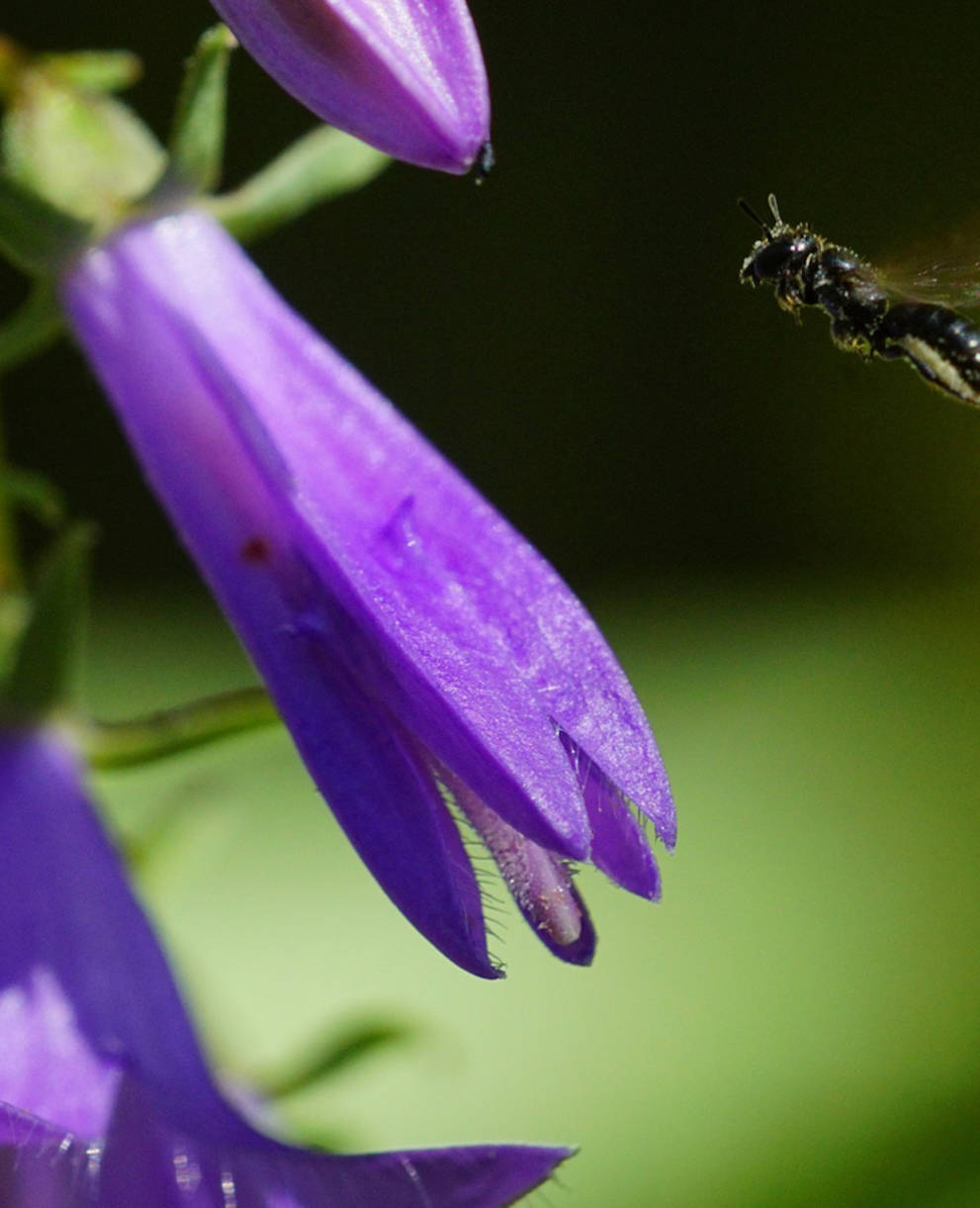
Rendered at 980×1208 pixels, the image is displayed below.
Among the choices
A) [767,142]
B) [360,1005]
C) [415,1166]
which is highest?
[767,142]

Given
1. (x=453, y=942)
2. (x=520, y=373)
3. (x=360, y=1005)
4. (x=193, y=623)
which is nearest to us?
(x=453, y=942)

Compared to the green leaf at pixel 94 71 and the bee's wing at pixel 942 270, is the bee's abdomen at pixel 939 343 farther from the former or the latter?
the green leaf at pixel 94 71

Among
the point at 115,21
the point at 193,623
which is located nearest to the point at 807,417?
the point at 193,623

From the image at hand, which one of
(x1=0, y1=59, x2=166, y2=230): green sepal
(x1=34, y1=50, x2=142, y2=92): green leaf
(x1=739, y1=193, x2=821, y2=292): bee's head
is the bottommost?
(x1=739, y1=193, x2=821, y2=292): bee's head

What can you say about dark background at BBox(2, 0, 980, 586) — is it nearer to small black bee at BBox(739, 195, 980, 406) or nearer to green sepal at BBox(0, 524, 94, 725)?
small black bee at BBox(739, 195, 980, 406)

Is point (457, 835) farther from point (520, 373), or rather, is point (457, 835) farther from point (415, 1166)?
point (520, 373)

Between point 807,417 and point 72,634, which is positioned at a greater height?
point 807,417

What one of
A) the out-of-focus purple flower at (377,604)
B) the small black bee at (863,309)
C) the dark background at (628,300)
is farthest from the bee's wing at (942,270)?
the dark background at (628,300)

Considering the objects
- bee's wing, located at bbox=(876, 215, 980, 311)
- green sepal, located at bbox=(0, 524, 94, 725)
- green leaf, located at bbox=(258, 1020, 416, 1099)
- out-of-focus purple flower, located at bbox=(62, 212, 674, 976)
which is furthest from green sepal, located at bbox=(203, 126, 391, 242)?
green leaf, located at bbox=(258, 1020, 416, 1099)
